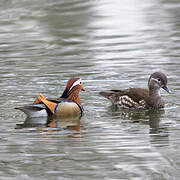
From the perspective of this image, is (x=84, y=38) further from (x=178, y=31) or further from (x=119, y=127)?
(x=119, y=127)

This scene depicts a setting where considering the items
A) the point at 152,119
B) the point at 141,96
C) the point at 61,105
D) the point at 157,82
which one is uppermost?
the point at 157,82

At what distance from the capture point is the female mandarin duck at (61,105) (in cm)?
1123

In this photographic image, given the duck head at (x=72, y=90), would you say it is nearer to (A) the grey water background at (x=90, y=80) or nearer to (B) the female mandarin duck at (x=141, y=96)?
(A) the grey water background at (x=90, y=80)

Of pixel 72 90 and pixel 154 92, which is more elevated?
pixel 72 90

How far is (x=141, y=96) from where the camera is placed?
12.4m

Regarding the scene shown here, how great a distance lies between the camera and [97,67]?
14797 millimetres

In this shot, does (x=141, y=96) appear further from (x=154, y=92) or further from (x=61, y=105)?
(x=61, y=105)

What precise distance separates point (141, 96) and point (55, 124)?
2060mm

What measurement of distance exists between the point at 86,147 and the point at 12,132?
1509mm

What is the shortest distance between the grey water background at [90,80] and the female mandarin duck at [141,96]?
0.68 feet

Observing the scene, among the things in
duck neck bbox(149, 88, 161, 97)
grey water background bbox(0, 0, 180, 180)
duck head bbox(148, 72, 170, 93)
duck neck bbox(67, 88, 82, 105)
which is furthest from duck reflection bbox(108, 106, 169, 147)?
duck neck bbox(67, 88, 82, 105)

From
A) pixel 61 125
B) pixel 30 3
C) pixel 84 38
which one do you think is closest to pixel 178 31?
pixel 84 38

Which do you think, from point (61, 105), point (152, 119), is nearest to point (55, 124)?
point (61, 105)

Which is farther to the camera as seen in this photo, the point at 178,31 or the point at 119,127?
the point at 178,31
